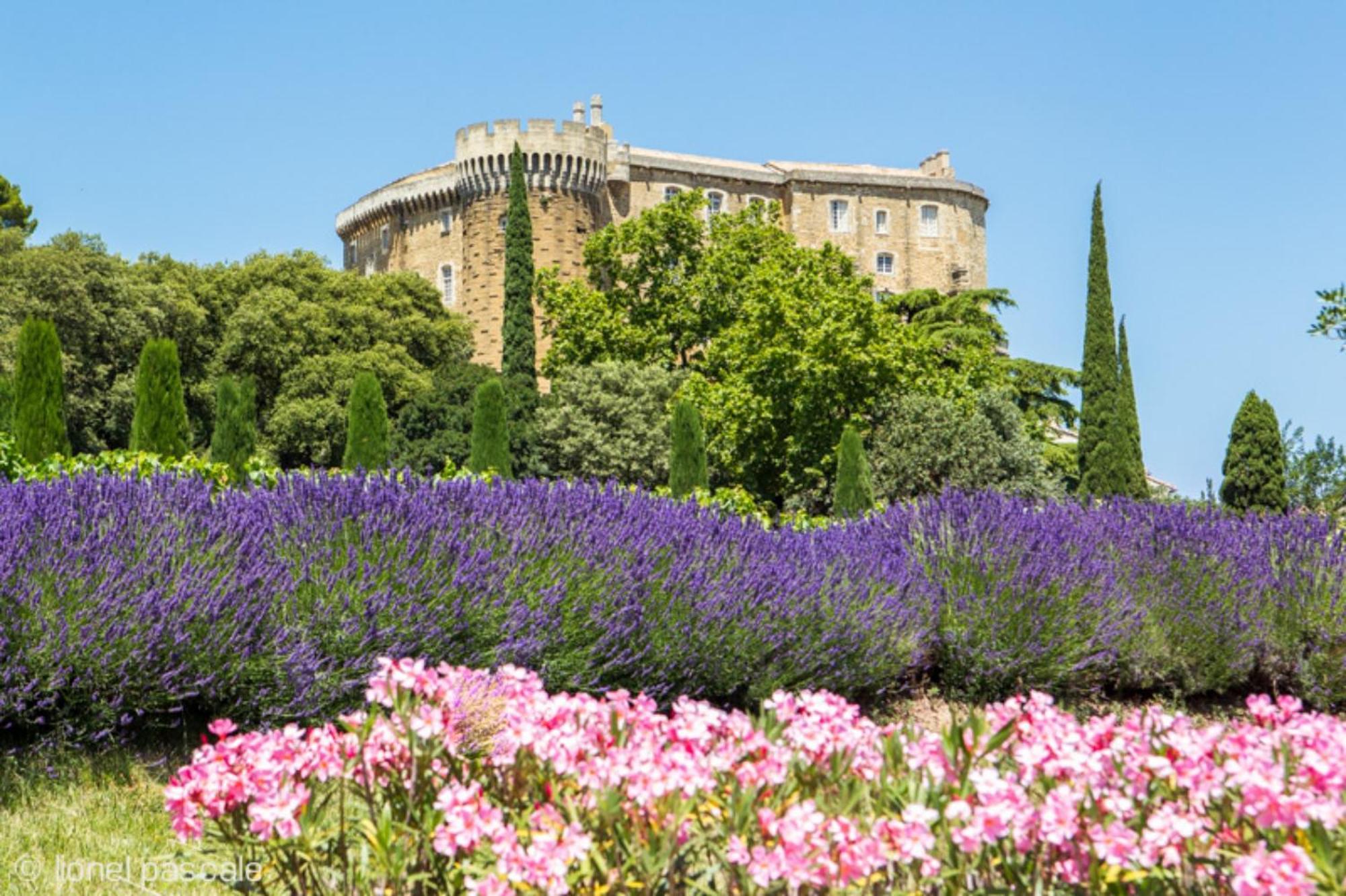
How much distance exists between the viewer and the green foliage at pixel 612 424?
98.2 feet

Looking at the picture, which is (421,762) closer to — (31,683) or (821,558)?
(31,683)

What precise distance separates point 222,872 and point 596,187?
42354 mm

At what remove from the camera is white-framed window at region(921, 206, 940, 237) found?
52.2 m

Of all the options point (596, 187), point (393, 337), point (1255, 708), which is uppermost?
point (596, 187)

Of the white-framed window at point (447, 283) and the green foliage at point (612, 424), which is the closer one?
the green foliage at point (612, 424)

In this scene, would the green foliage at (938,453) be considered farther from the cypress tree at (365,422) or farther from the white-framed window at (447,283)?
the white-framed window at (447,283)

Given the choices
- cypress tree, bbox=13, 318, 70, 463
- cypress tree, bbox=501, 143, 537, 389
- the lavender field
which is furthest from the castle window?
the lavender field

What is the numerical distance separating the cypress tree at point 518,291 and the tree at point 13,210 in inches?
860

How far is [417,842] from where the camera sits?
Result: 107 inches

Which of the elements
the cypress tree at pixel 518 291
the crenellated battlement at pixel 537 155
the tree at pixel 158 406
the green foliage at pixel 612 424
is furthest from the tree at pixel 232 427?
the crenellated battlement at pixel 537 155

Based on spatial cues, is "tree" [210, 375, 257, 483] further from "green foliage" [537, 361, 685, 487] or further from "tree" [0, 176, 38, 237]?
"tree" [0, 176, 38, 237]

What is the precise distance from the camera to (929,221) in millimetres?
52344

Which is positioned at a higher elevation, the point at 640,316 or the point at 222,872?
the point at 640,316

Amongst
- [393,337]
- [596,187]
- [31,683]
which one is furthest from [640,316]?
[31,683]
